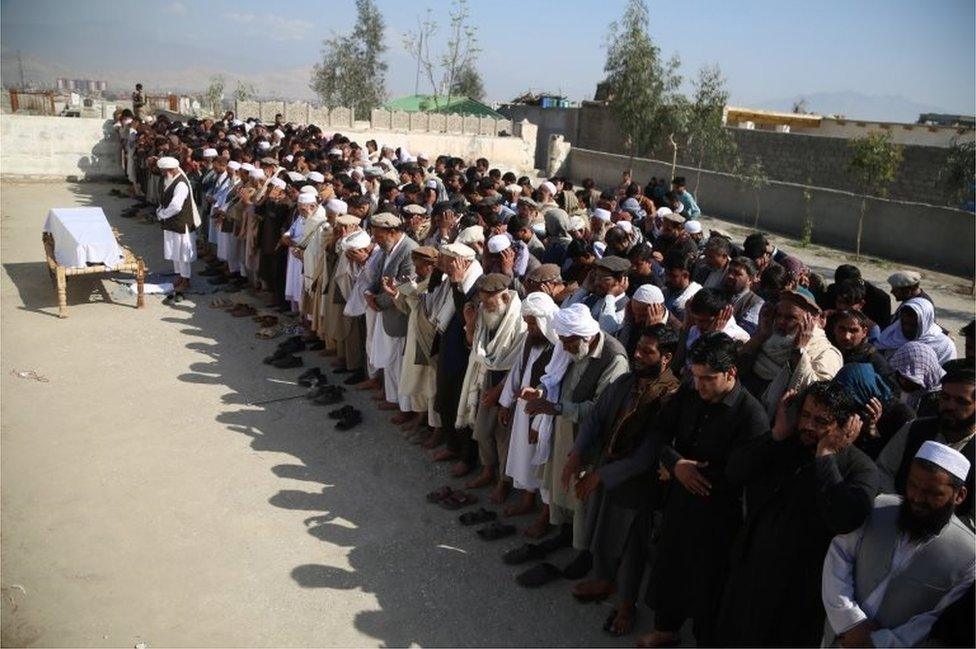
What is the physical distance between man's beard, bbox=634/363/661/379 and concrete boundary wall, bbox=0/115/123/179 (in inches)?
725

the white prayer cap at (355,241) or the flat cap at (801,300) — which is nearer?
the flat cap at (801,300)

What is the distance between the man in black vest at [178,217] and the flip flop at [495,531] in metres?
6.49

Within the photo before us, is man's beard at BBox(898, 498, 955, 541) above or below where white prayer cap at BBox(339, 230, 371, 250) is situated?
below

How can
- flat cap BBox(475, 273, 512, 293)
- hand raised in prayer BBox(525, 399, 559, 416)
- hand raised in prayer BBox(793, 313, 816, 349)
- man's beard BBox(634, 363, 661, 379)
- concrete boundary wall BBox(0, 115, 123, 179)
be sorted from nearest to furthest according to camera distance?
man's beard BBox(634, 363, 661, 379)
hand raised in prayer BBox(793, 313, 816, 349)
hand raised in prayer BBox(525, 399, 559, 416)
flat cap BBox(475, 273, 512, 293)
concrete boundary wall BBox(0, 115, 123, 179)

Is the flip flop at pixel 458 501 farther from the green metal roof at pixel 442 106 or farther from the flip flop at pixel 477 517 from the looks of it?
the green metal roof at pixel 442 106

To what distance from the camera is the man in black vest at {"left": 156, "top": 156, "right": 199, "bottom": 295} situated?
9.27m

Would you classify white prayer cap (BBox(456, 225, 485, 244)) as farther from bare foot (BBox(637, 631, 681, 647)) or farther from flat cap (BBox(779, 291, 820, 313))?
bare foot (BBox(637, 631, 681, 647))

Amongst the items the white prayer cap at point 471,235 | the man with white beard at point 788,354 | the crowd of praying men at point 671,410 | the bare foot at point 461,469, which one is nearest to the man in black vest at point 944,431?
the crowd of praying men at point 671,410

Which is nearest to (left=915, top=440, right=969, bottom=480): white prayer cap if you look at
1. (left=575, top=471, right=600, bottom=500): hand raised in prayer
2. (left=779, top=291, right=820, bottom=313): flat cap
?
(left=779, top=291, right=820, bottom=313): flat cap

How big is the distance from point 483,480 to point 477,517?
0.49 meters

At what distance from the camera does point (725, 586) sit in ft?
10.5

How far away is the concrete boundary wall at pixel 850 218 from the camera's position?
570 inches

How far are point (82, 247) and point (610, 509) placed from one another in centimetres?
730

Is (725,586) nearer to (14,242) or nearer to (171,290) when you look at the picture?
(171,290)
